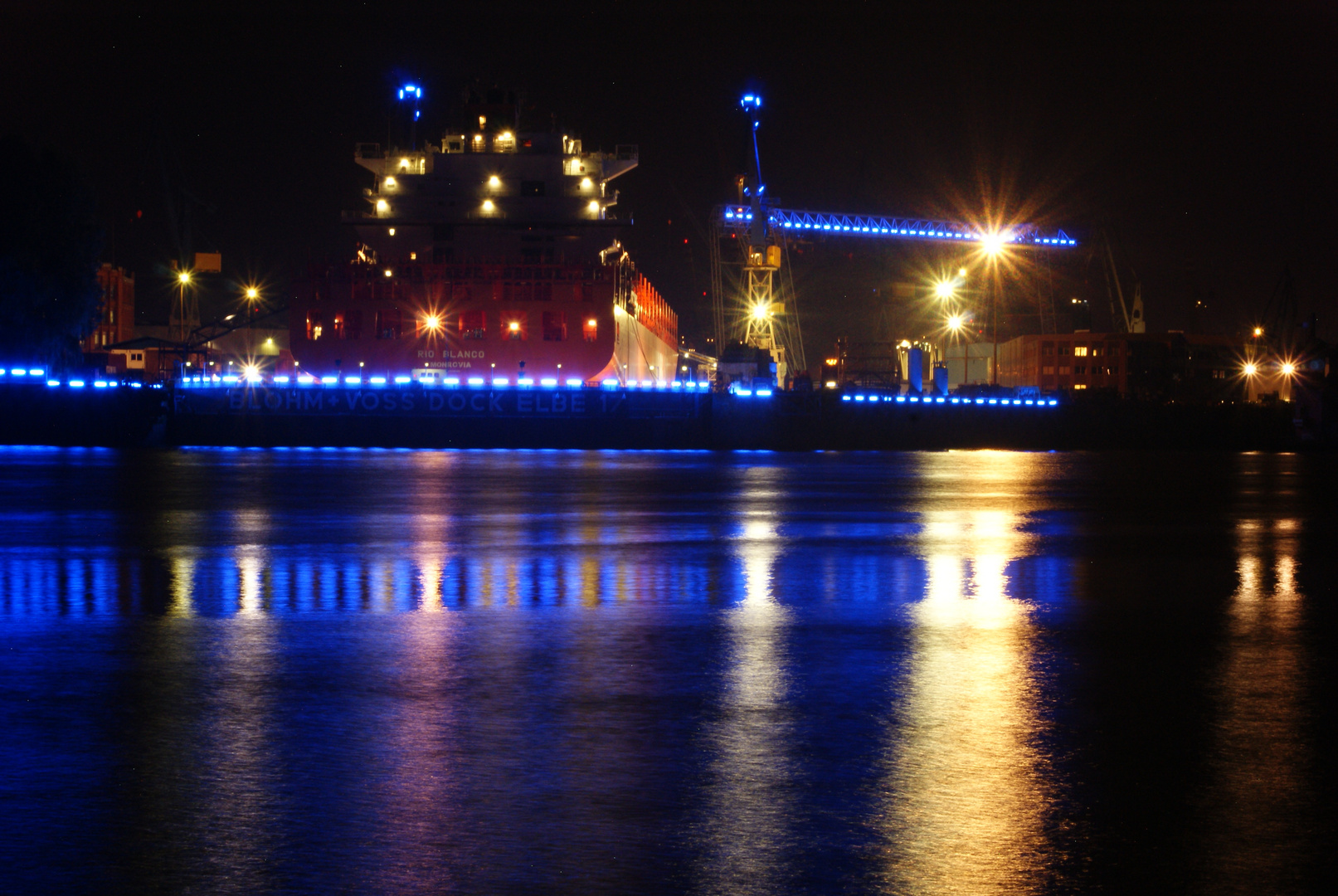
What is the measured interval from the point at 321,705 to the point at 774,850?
11.0 feet

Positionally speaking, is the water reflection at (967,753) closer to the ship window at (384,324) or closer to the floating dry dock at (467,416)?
the floating dry dock at (467,416)

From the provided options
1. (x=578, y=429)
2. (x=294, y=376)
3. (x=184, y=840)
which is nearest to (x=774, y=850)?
(x=184, y=840)

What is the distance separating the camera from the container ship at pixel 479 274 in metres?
62.9

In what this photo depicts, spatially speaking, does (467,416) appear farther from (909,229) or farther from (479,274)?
(909,229)

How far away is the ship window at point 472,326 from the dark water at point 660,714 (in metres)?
46.8

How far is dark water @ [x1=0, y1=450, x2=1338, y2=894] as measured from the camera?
4.58 metres

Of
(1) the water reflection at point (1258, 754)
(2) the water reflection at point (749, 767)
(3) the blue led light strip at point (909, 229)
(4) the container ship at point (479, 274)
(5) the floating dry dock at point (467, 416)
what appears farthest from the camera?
(3) the blue led light strip at point (909, 229)

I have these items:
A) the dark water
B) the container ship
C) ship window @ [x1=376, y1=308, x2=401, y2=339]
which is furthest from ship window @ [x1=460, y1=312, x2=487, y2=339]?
the dark water

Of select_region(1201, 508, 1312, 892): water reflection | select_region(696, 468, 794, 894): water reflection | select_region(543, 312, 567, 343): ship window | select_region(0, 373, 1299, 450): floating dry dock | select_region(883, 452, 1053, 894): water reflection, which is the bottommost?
select_region(1201, 508, 1312, 892): water reflection

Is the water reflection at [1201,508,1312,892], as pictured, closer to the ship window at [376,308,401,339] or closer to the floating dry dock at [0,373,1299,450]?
the floating dry dock at [0,373,1299,450]

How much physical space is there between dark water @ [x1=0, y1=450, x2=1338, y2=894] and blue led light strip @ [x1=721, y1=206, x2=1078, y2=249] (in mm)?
94272

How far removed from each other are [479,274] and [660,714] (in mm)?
58121

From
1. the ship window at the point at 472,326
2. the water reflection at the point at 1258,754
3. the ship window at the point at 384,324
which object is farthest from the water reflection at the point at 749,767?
the ship window at the point at 384,324

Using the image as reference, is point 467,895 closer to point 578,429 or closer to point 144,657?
point 144,657
